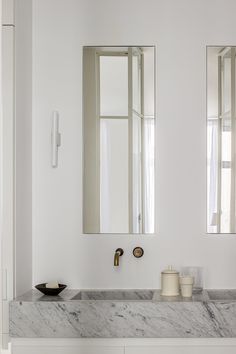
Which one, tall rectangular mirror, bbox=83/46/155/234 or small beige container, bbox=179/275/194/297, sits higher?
tall rectangular mirror, bbox=83/46/155/234

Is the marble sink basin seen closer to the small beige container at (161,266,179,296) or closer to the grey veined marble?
the small beige container at (161,266,179,296)

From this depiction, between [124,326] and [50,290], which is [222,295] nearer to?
[124,326]

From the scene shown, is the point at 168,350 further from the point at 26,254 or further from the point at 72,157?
the point at 72,157

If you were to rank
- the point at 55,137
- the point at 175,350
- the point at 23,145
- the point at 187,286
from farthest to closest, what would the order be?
the point at 55,137
the point at 23,145
the point at 187,286
the point at 175,350

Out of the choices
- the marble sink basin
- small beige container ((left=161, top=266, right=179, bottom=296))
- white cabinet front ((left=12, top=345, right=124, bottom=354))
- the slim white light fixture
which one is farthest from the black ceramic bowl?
the marble sink basin

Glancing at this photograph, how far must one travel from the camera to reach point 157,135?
2748mm

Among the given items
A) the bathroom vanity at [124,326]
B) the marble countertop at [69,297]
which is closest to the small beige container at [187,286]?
the marble countertop at [69,297]

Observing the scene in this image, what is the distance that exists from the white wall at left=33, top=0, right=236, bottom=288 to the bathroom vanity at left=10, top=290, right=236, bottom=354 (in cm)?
46

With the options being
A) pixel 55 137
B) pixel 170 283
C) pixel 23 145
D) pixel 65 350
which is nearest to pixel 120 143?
pixel 55 137

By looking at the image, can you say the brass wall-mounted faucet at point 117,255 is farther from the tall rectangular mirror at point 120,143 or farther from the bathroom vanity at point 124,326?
the bathroom vanity at point 124,326

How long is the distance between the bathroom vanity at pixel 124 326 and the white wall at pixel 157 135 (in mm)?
464

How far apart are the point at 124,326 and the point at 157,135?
102 centimetres

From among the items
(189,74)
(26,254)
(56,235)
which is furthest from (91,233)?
(189,74)

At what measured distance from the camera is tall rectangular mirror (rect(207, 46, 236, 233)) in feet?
8.90
